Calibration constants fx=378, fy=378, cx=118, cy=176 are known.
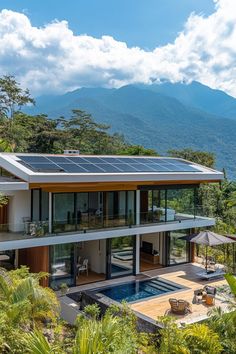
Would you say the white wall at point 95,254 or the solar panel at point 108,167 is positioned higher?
the solar panel at point 108,167

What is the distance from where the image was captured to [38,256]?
19.1 metres

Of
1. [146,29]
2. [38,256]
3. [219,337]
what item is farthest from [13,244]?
[146,29]

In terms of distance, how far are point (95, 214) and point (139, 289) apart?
15.7 ft

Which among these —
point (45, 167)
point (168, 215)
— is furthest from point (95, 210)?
point (168, 215)

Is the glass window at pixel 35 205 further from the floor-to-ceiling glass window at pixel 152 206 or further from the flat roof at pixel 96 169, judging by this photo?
the floor-to-ceiling glass window at pixel 152 206

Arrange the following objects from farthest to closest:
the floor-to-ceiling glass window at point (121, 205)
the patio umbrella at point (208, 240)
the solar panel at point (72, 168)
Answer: the floor-to-ceiling glass window at point (121, 205)
the patio umbrella at point (208, 240)
the solar panel at point (72, 168)

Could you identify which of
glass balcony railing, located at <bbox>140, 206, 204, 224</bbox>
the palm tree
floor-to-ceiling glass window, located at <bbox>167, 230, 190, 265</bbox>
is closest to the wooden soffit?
glass balcony railing, located at <bbox>140, 206, 204, 224</bbox>

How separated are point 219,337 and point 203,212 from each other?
15879 mm

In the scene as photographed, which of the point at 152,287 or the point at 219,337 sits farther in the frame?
the point at 152,287

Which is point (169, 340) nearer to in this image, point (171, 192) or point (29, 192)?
point (29, 192)

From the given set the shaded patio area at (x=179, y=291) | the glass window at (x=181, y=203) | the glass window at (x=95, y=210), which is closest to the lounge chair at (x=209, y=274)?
the shaded patio area at (x=179, y=291)

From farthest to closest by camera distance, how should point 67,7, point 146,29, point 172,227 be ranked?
point 146,29, point 67,7, point 172,227

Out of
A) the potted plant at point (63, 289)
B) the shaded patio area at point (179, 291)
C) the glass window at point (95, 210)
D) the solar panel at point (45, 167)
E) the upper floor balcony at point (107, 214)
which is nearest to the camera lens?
the shaded patio area at point (179, 291)

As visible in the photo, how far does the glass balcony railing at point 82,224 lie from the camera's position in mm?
18594
